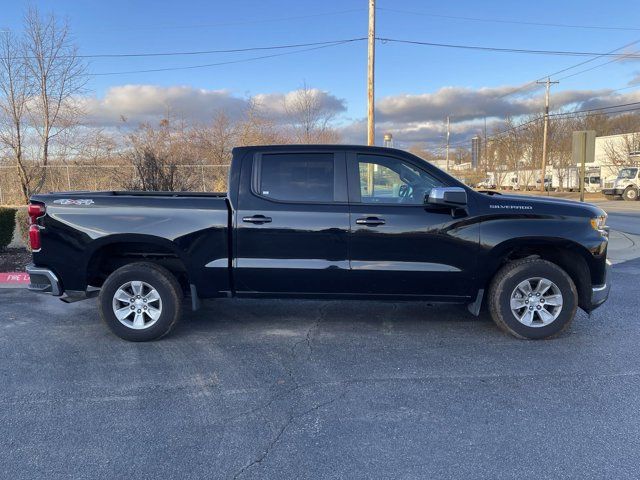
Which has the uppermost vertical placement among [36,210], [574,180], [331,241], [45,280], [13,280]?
[574,180]

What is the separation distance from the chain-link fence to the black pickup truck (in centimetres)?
1147

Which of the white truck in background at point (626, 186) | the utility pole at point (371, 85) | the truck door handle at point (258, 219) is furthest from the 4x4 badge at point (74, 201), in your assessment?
the white truck in background at point (626, 186)

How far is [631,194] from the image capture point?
1287 inches

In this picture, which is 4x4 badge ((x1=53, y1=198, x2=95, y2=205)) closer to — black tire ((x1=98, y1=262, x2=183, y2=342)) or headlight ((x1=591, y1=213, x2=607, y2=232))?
black tire ((x1=98, y1=262, x2=183, y2=342))

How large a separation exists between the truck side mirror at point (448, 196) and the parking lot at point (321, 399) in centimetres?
142

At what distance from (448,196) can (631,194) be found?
3498 cm

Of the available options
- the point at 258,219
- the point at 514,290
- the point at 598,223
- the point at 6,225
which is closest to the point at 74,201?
the point at 258,219

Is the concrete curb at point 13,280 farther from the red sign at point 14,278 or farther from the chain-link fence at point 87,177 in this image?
the chain-link fence at point 87,177

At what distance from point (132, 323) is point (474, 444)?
136 inches

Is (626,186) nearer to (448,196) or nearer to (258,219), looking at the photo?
(448,196)

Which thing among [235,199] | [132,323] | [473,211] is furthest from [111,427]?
[473,211]

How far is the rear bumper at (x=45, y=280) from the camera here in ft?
15.8

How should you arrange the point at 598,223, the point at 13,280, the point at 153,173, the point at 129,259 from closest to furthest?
the point at 598,223, the point at 129,259, the point at 13,280, the point at 153,173

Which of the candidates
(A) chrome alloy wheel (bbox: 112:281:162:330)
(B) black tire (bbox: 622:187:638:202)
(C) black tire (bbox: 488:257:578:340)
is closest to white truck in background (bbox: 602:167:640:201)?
(B) black tire (bbox: 622:187:638:202)
